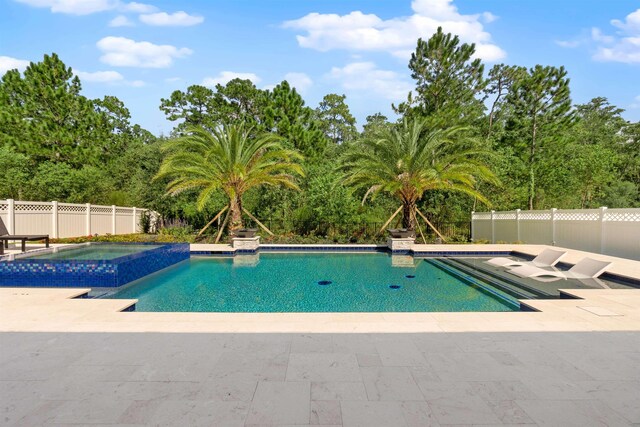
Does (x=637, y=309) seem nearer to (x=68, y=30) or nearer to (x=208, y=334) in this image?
(x=208, y=334)

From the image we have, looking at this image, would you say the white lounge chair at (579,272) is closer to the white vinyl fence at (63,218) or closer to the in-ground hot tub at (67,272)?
the in-ground hot tub at (67,272)

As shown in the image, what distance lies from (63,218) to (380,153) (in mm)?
15112

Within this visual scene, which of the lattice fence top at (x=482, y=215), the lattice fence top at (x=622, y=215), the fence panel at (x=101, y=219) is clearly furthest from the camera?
the fence panel at (x=101, y=219)

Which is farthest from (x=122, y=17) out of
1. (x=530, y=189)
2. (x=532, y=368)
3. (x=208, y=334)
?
(x=530, y=189)

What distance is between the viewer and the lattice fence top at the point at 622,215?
10.3 m

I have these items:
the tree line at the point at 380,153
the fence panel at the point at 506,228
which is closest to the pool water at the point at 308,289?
the tree line at the point at 380,153

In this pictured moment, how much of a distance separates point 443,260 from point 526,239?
548 cm

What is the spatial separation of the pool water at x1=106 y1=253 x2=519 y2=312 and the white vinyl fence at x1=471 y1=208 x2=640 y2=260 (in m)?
5.76

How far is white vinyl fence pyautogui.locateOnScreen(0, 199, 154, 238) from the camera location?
1441 centimetres

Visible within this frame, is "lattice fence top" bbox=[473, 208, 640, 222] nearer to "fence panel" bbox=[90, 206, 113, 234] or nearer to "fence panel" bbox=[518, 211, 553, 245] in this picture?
"fence panel" bbox=[518, 211, 553, 245]

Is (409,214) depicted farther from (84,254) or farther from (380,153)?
(84,254)

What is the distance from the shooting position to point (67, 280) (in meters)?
7.49

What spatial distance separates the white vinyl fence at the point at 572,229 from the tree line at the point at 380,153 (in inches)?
69.6

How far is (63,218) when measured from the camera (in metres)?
16.1
